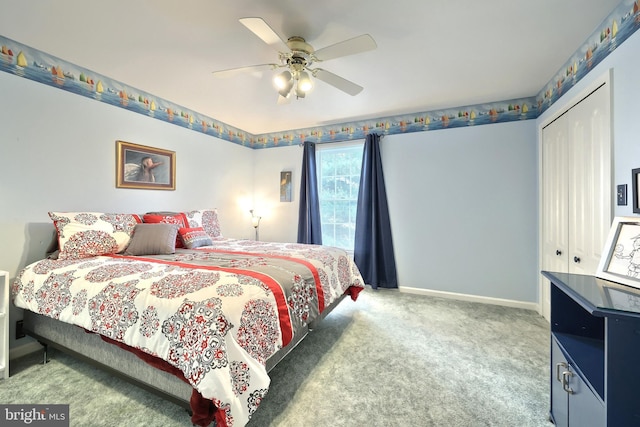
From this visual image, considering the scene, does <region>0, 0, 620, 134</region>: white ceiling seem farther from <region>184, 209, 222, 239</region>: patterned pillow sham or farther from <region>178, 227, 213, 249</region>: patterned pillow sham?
<region>178, 227, 213, 249</region>: patterned pillow sham

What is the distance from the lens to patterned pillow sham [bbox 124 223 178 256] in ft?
7.57

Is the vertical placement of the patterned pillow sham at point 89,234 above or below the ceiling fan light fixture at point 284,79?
below

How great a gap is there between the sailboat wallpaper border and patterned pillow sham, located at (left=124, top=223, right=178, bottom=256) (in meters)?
1.44

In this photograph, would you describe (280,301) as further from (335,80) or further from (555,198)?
(555,198)

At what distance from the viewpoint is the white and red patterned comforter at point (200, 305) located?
1.21m

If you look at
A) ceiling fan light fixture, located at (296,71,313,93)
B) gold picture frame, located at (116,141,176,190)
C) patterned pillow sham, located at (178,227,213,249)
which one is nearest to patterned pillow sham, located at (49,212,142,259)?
patterned pillow sham, located at (178,227,213,249)

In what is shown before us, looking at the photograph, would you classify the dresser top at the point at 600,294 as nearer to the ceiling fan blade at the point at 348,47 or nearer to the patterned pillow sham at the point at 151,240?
the ceiling fan blade at the point at 348,47

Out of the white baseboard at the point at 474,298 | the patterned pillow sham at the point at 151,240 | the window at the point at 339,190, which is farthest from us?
the window at the point at 339,190

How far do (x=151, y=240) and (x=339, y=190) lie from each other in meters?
2.70

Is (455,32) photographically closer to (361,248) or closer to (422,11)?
(422,11)

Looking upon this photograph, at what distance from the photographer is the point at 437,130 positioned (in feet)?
11.4

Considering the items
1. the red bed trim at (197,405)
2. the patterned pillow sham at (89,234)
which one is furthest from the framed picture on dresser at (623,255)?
the patterned pillow sham at (89,234)

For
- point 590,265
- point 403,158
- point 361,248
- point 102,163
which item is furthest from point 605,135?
point 102,163

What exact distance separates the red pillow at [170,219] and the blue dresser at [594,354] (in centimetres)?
307
